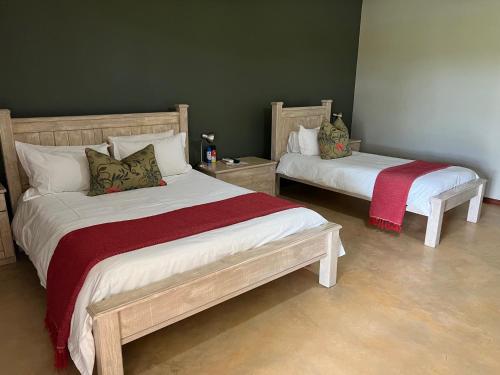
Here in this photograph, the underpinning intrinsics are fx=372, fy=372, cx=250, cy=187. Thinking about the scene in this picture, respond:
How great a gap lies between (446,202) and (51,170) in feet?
10.4

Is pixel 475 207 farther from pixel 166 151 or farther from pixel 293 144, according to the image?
pixel 166 151

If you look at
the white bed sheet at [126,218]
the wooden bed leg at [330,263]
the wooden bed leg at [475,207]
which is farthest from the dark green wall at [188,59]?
the wooden bed leg at [475,207]

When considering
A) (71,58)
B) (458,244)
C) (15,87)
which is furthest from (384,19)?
(15,87)

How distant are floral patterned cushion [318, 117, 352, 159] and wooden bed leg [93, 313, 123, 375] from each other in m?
3.10

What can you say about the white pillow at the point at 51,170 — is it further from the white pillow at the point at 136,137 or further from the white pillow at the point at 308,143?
the white pillow at the point at 308,143

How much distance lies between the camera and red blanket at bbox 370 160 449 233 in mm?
3322

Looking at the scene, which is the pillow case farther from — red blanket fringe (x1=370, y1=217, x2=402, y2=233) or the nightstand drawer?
red blanket fringe (x1=370, y1=217, x2=402, y2=233)

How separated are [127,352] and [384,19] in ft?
16.5

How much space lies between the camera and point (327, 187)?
395cm

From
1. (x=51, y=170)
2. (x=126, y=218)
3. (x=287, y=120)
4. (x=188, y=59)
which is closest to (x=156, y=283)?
(x=126, y=218)

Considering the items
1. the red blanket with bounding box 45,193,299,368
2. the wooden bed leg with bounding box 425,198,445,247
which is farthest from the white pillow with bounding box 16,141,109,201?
the wooden bed leg with bounding box 425,198,445,247

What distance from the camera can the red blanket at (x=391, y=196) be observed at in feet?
10.9

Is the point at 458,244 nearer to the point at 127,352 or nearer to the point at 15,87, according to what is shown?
the point at 127,352

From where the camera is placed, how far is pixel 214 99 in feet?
13.3
